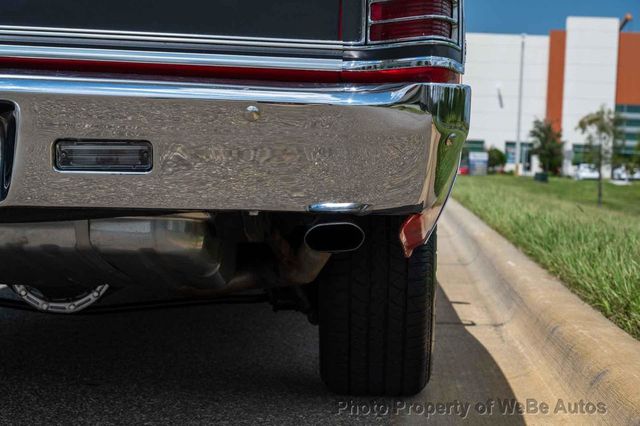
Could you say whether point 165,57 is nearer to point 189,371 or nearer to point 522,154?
point 189,371

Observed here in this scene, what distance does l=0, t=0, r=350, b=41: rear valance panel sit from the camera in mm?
2041

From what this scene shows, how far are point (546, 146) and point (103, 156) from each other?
58700 millimetres

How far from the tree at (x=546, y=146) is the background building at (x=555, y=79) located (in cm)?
794

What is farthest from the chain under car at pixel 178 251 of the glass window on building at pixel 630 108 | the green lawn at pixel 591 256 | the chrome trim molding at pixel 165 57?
the glass window on building at pixel 630 108

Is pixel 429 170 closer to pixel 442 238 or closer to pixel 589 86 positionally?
pixel 442 238

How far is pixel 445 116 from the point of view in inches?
83.0

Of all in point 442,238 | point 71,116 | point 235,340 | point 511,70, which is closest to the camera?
point 71,116

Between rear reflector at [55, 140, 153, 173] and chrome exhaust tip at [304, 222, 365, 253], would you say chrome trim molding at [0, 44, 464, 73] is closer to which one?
rear reflector at [55, 140, 153, 173]

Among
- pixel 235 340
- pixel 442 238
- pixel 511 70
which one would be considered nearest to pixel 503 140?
pixel 511 70

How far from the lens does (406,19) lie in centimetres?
211

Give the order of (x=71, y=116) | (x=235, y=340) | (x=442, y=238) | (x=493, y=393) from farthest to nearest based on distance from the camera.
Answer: (x=442, y=238)
(x=235, y=340)
(x=493, y=393)
(x=71, y=116)

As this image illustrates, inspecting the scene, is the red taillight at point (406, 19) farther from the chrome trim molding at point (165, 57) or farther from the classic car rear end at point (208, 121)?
the chrome trim molding at point (165, 57)

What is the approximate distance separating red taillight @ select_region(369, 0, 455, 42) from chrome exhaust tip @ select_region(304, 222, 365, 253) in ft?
1.72

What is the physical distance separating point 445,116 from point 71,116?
0.98 m
